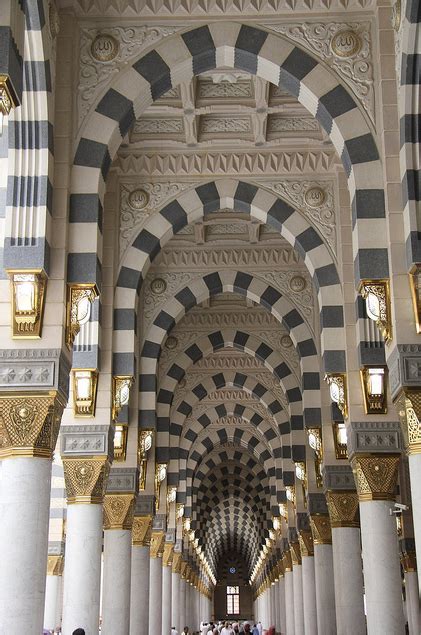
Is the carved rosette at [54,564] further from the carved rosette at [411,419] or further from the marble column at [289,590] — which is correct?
the carved rosette at [411,419]

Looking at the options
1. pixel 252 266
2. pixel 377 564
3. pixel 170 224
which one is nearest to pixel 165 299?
pixel 252 266

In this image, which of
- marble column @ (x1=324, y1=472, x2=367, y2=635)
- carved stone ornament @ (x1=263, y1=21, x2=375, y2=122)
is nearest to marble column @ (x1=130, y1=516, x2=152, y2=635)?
marble column @ (x1=324, y1=472, x2=367, y2=635)

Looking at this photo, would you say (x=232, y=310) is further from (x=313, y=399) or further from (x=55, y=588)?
(x=55, y=588)

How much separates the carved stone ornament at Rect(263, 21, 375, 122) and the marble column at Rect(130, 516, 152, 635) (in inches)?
367

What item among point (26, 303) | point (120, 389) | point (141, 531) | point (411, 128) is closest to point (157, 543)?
point (141, 531)

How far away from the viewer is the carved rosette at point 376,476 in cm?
1156

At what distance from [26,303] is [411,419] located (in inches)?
154

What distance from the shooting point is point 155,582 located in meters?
18.7

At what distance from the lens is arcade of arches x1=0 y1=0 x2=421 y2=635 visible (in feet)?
28.7

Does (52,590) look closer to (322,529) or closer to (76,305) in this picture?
(322,529)

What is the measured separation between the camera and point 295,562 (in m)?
21.7

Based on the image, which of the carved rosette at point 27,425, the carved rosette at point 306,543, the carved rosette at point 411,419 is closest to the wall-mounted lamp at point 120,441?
the carved rosette at point 27,425

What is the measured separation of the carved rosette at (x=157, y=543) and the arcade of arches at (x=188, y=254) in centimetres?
5

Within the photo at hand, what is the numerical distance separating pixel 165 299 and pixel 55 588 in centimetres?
782
